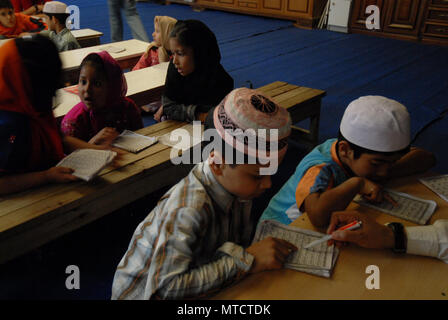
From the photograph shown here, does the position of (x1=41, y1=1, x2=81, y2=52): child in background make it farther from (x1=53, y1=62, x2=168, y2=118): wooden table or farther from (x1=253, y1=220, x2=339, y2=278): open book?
(x1=253, y1=220, x2=339, y2=278): open book

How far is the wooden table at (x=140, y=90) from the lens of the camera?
2496 mm

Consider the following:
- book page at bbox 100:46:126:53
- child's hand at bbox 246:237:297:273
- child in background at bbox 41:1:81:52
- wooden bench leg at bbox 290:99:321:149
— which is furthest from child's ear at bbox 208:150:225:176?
child in background at bbox 41:1:81:52

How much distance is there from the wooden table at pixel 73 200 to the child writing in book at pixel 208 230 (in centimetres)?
63

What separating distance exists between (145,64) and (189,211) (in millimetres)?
3177

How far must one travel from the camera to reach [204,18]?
26.0 ft

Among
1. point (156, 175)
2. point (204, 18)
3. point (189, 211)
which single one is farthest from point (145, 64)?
point (204, 18)

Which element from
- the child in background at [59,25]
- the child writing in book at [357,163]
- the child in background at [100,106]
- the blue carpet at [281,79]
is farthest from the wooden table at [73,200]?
the child in background at [59,25]

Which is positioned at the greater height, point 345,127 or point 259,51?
point 345,127

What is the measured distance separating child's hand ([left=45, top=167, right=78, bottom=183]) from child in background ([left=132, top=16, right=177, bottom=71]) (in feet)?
6.98

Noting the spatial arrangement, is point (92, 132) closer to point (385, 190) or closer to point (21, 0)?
point (385, 190)

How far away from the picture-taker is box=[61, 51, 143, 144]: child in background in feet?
6.68

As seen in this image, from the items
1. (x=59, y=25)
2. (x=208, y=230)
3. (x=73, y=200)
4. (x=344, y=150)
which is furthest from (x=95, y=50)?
(x=208, y=230)

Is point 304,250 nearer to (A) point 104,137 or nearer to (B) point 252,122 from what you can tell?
(B) point 252,122

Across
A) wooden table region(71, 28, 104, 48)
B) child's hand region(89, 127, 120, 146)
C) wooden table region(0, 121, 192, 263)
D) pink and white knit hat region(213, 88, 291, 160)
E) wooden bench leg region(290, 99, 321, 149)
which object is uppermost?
pink and white knit hat region(213, 88, 291, 160)
